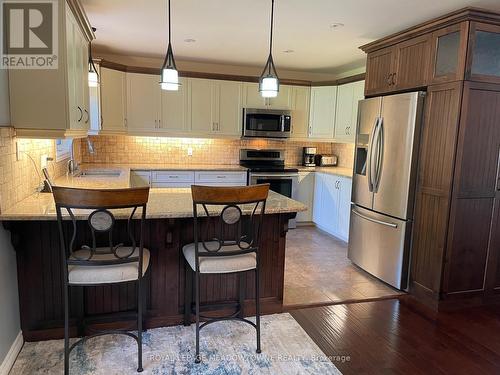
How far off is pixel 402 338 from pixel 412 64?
2.29 m

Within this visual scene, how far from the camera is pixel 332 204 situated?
5156 millimetres

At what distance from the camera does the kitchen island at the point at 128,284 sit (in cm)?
228

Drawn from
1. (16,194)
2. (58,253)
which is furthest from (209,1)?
(58,253)

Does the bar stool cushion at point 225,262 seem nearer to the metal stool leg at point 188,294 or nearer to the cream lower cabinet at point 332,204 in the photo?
the metal stool leg at point 188,294

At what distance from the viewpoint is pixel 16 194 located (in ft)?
7.56

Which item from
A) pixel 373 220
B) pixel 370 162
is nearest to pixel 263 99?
pixel 370 162

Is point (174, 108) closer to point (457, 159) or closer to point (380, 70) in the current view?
point (380, 70)

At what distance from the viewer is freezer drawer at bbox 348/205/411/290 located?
329 cm

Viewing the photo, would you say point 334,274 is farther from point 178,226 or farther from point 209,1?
point 209,1

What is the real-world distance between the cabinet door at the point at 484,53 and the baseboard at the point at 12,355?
11.9 feet

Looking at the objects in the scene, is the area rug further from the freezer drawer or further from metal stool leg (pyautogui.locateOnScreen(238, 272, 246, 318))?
the freezer drawer

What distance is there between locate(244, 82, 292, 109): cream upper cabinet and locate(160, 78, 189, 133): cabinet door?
0.90 m

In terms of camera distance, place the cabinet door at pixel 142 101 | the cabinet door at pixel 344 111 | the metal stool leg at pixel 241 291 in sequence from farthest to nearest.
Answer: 1. the cabinet door at pixel 344 111
2. the cabinet door at pixel 142 101
3. the metal stool leg at pixel 241 291

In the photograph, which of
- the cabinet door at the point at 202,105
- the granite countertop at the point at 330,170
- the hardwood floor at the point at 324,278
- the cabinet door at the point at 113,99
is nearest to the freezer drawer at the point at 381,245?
the hardwood floor at the point at 324,278
